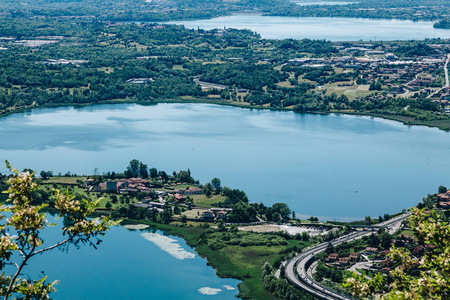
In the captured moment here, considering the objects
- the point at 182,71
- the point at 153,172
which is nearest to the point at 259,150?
the point at 153,172

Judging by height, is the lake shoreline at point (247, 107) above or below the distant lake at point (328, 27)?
below

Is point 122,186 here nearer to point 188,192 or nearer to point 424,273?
point 188,192

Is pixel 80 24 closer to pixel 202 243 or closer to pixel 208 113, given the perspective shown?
pixel 208 113

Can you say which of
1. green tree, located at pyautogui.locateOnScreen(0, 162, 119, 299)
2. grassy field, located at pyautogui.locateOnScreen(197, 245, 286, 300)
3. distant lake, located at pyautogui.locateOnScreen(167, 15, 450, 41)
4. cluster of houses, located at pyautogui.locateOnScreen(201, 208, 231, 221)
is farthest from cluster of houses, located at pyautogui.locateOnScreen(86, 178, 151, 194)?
distant lake, located at pyautogui.locateOnScreen(167, 15, 450, 41)

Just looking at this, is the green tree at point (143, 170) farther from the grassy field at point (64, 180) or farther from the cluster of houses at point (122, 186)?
the grassy field at point (64, 180)

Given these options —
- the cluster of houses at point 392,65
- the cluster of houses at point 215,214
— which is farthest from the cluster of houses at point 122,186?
the cluster of houses at point 392,65
